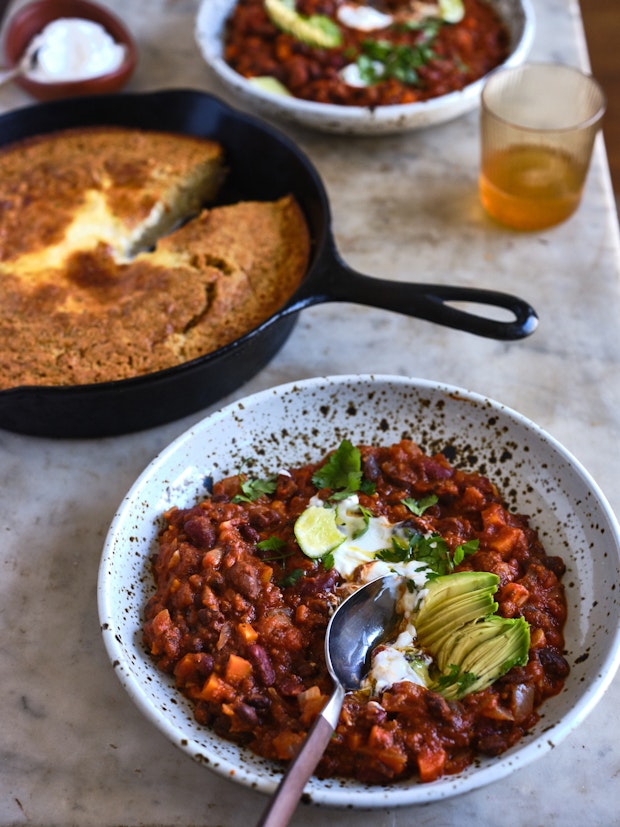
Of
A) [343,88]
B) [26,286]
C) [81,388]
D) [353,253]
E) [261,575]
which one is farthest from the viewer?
[343,88]

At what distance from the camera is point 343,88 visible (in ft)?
9.56

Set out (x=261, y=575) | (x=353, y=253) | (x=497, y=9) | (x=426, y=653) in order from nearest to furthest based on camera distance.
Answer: (x=426, y=653), (x=261, y=575), (x=353, y=253), (x=497, y=9)

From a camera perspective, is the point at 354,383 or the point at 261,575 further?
the point at 354,383

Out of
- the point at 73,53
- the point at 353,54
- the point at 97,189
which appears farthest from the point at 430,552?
the point at 73,53

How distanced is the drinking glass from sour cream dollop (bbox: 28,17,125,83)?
139cm

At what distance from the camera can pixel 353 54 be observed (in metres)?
3.03

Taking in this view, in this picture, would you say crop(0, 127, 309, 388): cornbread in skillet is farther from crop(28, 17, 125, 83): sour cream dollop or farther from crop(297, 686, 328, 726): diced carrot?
crop(297, 686, 328, 726): diced carrot

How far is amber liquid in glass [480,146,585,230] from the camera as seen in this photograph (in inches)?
103

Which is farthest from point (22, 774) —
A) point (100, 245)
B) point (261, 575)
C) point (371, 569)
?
point (100, 245)

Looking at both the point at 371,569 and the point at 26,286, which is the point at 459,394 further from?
the point at 26,286

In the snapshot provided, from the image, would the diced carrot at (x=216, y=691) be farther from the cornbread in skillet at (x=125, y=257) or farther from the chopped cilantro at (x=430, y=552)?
the cornbread in skillet at (x=125, y=257)

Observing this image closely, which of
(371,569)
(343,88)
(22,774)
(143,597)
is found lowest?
(22,774)

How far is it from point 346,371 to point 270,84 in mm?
1183

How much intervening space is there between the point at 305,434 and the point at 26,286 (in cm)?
90
